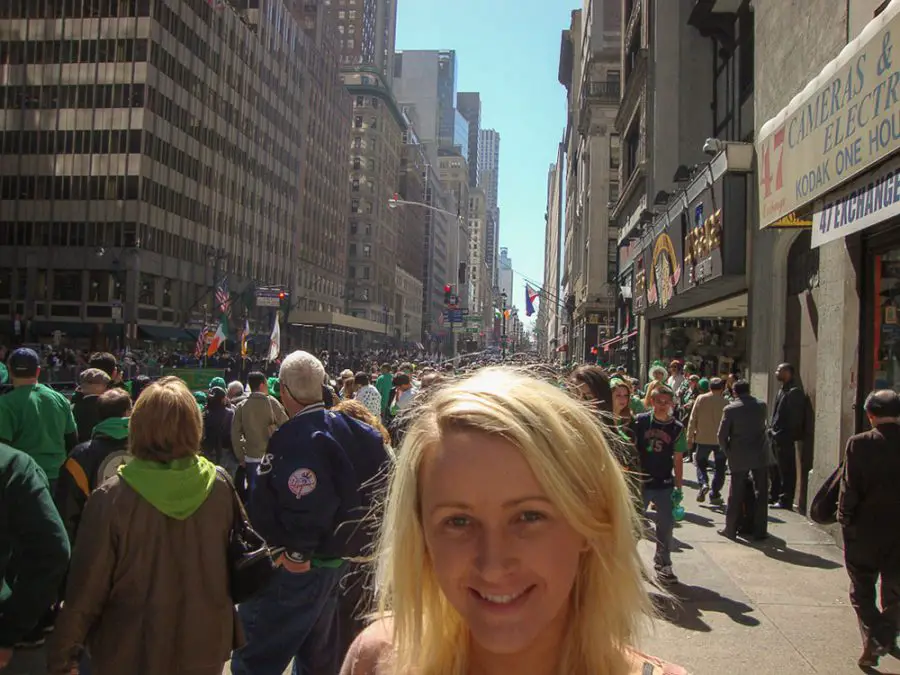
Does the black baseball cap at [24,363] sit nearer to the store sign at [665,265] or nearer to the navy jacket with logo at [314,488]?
the navy jacket with logo at [314,488]

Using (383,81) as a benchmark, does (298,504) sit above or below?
below

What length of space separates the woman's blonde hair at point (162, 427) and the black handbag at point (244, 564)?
0.80 ft

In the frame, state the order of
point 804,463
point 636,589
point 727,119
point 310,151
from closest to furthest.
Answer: point 636,589 < point 804,463 < point 727,119 < point 310,151

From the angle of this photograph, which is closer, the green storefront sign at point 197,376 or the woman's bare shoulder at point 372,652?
the woman's bare shoulder at point 372,652

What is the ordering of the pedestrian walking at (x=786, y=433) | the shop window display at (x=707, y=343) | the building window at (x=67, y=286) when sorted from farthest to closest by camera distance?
the building window at (x=67, y=286) < the shop window display at (x=707, y=343) < the pedestrian walking at (x=786, y=433)

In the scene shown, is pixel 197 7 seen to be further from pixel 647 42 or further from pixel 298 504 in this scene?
pixel 298 504

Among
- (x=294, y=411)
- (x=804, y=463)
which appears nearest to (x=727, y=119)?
(x=804, y=463)

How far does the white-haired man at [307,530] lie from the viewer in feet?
12.9

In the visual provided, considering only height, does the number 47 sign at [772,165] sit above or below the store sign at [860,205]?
above

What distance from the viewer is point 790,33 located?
10.8m

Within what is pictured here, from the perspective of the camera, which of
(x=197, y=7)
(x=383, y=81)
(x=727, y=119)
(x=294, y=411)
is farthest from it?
(x=383, y=81)

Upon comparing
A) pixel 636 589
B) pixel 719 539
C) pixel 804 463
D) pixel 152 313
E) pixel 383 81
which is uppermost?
pixel 383 81

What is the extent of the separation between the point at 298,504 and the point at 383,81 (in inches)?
4895

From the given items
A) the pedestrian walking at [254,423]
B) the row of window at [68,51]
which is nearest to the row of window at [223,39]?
the row of window at [68,51]
